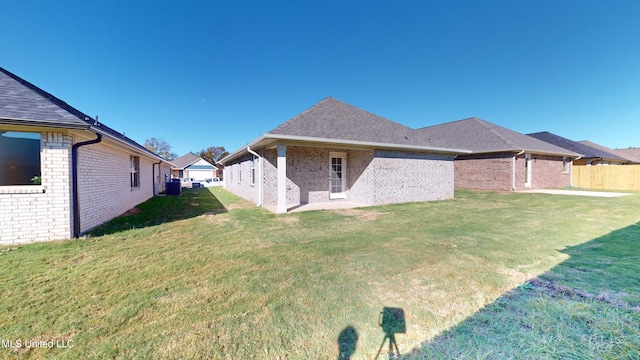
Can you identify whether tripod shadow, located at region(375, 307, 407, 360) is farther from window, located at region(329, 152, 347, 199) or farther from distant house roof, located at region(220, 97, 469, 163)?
window, located at region(329, 152, 347, 199)

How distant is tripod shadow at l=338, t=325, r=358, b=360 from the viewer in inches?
75.4

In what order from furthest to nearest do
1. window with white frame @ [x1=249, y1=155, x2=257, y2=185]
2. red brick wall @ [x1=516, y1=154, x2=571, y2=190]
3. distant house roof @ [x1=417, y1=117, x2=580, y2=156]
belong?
red brick wall @ [x1=516, y1=154, x2=571, y2=190] < distant house roof @ [x1=417, y1=117, x2=580, y2=156] < window with white frame @ [x1=249, y1=155, x2=257, y2=185]

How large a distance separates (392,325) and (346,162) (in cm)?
971

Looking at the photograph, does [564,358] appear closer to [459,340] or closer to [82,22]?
[459,340]

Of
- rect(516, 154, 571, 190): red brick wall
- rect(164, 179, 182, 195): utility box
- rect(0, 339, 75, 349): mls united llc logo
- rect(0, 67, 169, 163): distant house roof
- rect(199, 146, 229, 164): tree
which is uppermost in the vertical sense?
rect(199, 146, 229, 164): tree

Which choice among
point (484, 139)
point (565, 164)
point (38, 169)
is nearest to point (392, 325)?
point (38, 169)

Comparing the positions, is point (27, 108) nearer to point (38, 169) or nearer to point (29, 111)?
point (29, 111)

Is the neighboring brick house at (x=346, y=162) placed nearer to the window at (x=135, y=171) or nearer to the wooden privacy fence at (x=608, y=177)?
the window at (x=135, y=171)

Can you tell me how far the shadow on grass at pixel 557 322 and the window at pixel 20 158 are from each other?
7756 mm

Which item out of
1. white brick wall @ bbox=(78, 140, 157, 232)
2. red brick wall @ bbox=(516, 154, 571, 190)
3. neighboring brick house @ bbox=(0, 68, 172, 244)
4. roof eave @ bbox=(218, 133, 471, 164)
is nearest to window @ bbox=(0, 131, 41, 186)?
neighboring brick house @ bbox=(0, 68, 172, 244)

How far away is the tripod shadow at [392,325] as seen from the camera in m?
1.98

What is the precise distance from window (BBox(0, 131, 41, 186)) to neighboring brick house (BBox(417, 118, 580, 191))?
1581cm

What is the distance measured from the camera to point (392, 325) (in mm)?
2279

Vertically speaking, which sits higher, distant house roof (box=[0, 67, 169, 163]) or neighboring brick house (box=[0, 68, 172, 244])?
distant house roof (box=[0, 67, 169, 163])
